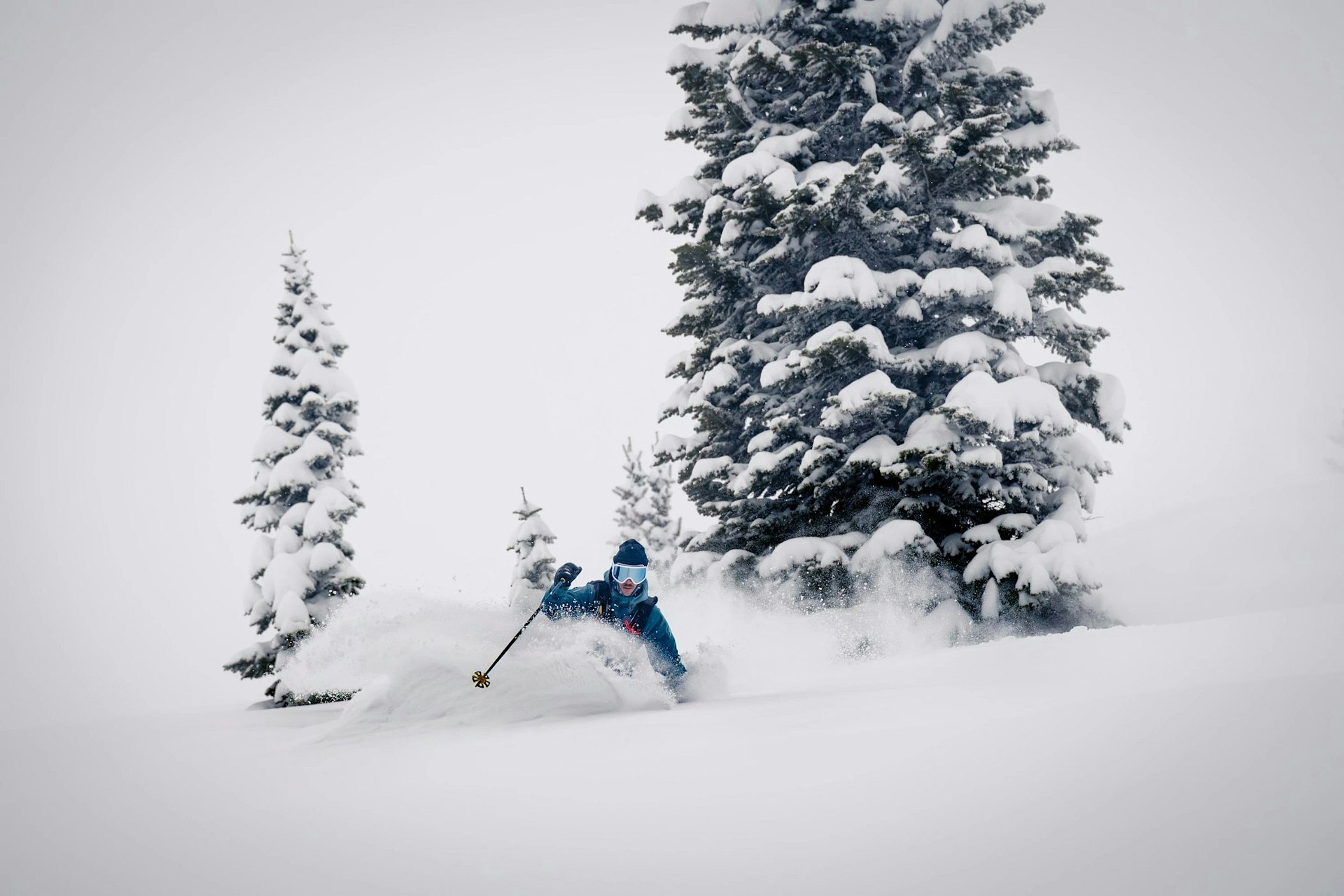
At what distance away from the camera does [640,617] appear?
7.27 m

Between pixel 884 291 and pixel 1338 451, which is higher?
pixel 884 291

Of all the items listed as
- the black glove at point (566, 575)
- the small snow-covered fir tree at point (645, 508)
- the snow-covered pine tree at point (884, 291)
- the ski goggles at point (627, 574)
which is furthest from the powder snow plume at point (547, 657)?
the small snow-covered fir tree at point (645, 508)

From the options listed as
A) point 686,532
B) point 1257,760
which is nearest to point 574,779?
point 1257,760

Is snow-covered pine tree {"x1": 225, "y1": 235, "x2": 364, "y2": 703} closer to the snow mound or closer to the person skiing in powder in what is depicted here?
the snow mound

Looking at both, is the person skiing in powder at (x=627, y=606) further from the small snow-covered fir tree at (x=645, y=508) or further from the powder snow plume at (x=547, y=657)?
the small snow-covered fir tree at (x=645, y=508)

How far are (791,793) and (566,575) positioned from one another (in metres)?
4.38

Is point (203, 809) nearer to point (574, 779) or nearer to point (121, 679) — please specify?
point (574, 779)

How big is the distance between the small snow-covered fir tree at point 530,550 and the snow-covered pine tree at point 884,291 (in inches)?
343

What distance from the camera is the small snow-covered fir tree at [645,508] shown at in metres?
29.3

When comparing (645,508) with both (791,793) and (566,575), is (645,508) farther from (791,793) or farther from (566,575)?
(791,793)

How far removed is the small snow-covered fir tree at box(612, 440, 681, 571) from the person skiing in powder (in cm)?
2143

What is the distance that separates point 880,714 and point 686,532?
931 centimetres

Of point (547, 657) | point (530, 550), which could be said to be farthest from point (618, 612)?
point (530, 550)

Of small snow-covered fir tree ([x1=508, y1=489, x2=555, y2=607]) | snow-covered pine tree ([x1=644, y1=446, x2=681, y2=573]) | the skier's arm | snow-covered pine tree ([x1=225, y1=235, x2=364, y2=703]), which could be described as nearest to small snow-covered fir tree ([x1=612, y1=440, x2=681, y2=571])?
snow-covered pine tree ([x1=644, y1=446, x2=681, y2=573])
